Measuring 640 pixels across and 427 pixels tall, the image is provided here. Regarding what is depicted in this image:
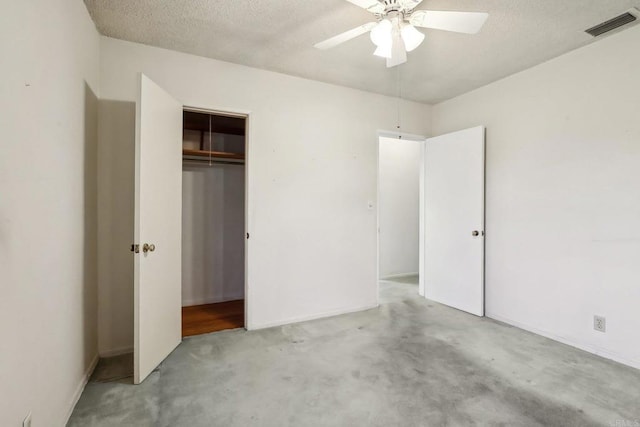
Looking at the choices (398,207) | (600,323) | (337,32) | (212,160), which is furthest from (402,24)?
(398,207)

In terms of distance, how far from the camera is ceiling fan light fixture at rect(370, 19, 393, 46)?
68.1 inches

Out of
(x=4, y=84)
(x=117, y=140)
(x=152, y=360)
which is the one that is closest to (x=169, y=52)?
(x=117, y=140)

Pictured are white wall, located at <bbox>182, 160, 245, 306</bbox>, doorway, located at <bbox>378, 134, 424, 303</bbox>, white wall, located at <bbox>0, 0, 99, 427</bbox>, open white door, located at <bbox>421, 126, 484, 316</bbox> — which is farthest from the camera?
doorway, located at <bbox>378, 134, 424, 303</bbox>

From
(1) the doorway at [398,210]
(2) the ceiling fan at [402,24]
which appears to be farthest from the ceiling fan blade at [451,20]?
(1) the doorway at [398,210]

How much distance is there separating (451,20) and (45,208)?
2291 mm

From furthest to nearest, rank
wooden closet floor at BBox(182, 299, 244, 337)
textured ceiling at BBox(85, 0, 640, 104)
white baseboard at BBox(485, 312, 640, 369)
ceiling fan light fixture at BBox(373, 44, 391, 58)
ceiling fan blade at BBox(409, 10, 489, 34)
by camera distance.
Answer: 1. wooden closet floor at BBox(182, 299, 244, 337)
2. white baseboard at BBox(485, 312, 640, 369)
3. textured ceiling at BBox(85, 0, 640, 104)
4. ceiling fan light fixture at BBox(373, 44, 391, 58)
5. ceiling fan blade at BBox(409, 10, 489, 34)

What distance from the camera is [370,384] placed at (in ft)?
6.70

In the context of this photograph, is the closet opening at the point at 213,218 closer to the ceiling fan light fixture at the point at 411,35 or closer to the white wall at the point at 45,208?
the white wall at the point at 45,208

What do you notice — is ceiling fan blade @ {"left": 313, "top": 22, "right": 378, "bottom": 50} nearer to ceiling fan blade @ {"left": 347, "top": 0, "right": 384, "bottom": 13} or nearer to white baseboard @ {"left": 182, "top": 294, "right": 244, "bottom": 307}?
ceiling fan blade @ {"left": 347, "top": 0, "right": 384, "bottom": 13}

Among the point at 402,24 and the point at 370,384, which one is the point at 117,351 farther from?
the point at 402,24

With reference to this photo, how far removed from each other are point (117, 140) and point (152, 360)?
1722 millimetres

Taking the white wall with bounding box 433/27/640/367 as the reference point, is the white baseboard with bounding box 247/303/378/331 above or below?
below

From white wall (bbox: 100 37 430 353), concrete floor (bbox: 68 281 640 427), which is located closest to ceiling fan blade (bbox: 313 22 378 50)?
white wall (bbox: 100 37 430 353)

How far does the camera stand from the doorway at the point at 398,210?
5.16 meters
